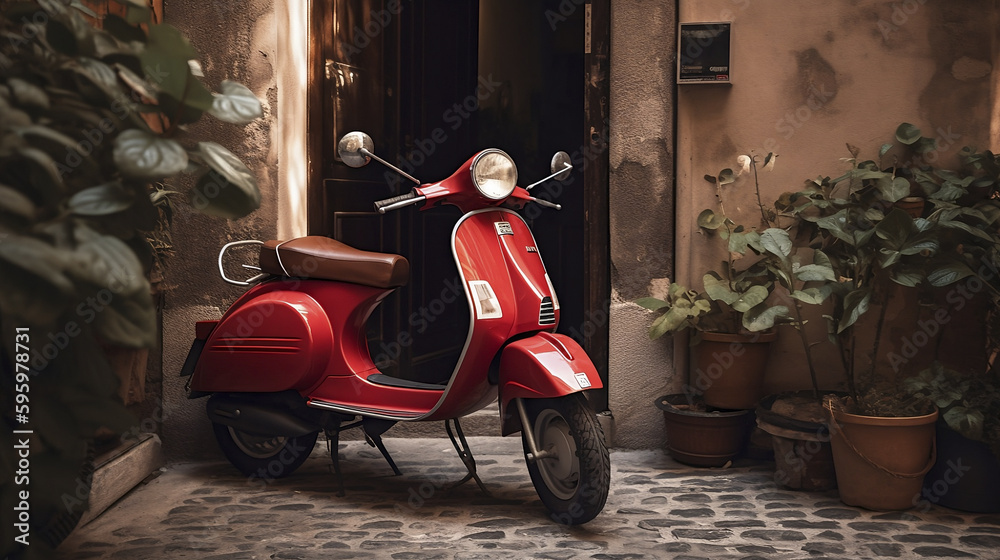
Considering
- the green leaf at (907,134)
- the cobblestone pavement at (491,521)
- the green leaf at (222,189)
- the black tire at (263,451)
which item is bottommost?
the cobblestone pavement at (491,521)

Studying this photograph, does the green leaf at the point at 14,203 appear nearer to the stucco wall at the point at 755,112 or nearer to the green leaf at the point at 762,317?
the green leaf at the point at 762,317

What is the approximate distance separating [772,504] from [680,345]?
0.92 m

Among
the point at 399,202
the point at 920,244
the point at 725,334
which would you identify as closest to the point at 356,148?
the point at 399,202

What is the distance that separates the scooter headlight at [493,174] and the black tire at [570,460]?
752mm

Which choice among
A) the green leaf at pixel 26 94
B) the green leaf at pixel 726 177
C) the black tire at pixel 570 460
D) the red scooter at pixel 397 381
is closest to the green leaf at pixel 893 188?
the green leaf at pixel 726 177

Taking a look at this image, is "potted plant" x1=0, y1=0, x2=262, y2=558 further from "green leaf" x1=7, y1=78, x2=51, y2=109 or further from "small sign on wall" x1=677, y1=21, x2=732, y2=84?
"small sign on wall" x1=677, y1=21, x2=732, y2=84

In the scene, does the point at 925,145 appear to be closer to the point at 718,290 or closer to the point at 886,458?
the point at 718,290

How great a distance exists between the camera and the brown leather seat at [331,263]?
327cm

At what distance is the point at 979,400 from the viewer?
310 cm

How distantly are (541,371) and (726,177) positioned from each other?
4.99 feet

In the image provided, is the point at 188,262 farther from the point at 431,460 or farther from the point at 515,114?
the point at 515,114

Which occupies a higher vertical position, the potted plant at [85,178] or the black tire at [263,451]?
the potted plant at [85,178]

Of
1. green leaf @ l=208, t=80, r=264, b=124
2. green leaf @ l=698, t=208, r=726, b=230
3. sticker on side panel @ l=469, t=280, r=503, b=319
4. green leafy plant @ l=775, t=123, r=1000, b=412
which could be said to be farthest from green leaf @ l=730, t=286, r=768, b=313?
green leaf @ l=208, t=80, r=264, b=124

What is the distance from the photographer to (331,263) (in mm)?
3328
